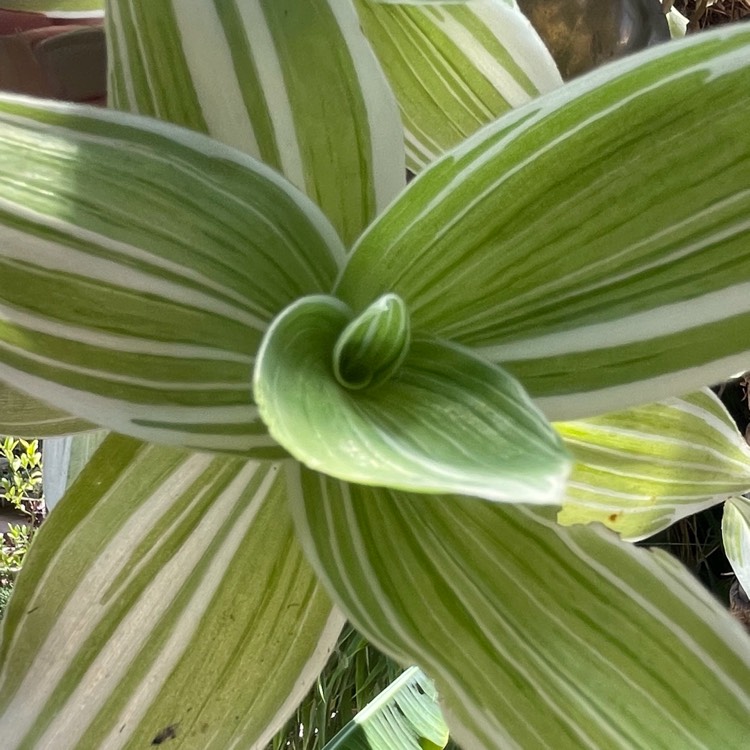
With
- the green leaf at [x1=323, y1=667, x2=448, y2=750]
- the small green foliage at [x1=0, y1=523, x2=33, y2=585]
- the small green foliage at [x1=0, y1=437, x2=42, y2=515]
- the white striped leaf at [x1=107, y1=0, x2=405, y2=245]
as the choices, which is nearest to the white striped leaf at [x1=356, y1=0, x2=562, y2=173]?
the white striped leaf at [x1=107, y1=0, x2=405, y2=245]

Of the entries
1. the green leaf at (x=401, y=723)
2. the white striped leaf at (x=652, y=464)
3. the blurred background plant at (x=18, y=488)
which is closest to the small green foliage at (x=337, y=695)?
the green leaf at (x=401, y=723)

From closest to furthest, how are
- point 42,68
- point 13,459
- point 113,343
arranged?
point 113,343
point 42,68
point 13,459

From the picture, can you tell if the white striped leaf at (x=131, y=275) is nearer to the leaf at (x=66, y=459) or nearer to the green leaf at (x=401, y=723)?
the leaf at (x=66, y=459)

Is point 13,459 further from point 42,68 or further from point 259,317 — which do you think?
point 259,317

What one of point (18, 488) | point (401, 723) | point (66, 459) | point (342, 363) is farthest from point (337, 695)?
point (342, 363)

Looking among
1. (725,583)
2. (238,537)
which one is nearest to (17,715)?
(238,537)

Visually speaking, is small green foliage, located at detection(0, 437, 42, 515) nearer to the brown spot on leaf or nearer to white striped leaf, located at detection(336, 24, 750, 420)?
the brown spot on leaf
